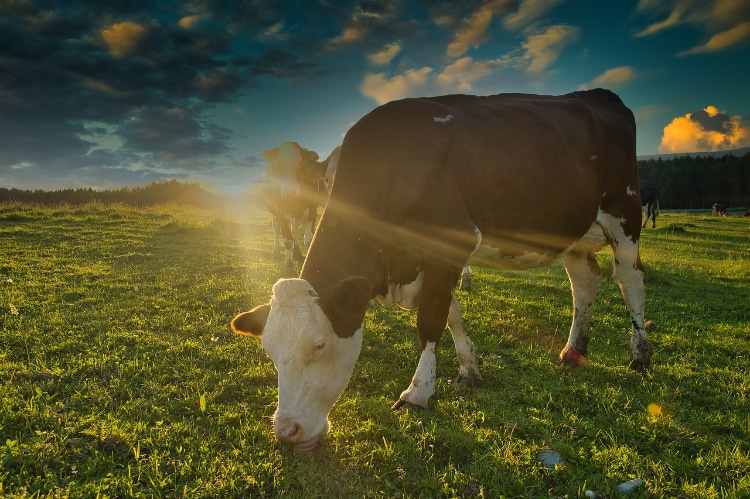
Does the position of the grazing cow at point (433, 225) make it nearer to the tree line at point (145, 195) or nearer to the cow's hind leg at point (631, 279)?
the cow's hind leg at point (631, 279)

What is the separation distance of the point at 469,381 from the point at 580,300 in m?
2.26

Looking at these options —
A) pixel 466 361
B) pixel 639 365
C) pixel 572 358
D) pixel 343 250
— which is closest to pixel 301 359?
pixel 343 250

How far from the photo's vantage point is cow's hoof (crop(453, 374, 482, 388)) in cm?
484

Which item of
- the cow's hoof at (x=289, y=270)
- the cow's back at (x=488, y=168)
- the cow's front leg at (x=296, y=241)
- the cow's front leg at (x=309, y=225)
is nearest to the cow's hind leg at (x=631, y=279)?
the cow's back at (x=488, y=168)

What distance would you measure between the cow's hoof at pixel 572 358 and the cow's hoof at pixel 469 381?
1477mm

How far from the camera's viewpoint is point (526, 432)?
3869 mm

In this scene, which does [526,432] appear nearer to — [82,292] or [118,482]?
[118,482]

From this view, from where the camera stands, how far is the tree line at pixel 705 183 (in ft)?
253

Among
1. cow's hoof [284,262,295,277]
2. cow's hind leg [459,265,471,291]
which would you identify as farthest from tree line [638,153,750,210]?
cow's hoof [284,262,295,277]

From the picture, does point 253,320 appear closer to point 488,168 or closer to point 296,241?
point 488,168

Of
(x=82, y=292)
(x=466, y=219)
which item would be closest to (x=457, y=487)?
(x=466, y=219)

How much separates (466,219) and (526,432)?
2.04 m

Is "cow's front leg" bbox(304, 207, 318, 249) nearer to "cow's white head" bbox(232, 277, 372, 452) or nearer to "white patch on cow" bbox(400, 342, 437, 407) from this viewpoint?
"white patch on cow" bbox(400, 342, 437, 407)

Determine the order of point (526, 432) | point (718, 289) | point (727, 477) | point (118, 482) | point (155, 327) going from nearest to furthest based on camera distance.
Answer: point (118, 482) < point (727, 477) < point (526, 432) < point (155, 327) < point (718, 289)
